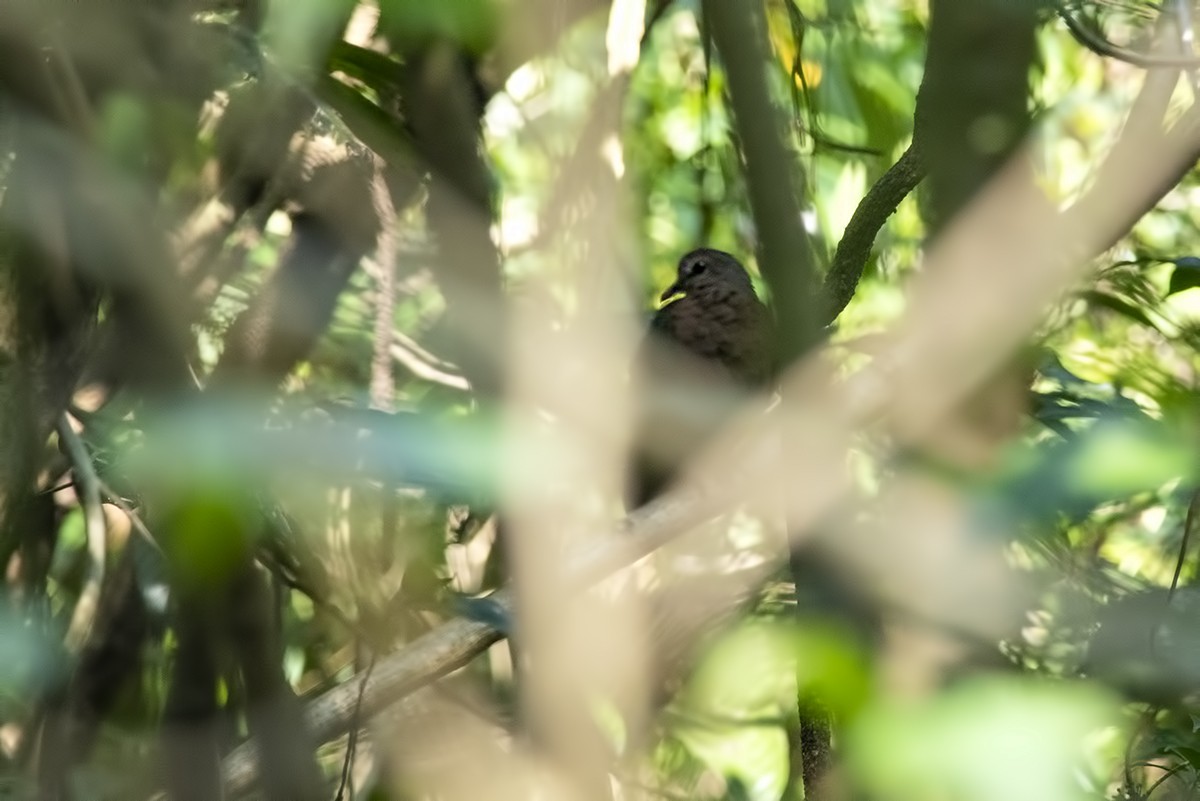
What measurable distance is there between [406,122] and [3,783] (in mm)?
696

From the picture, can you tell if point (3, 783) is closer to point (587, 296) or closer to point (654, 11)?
point (587, 296)

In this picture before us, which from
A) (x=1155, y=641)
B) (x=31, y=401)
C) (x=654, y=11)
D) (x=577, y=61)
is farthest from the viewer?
(x=654, y=11)

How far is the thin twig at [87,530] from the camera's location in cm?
123

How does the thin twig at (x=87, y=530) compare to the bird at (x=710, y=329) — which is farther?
the bird at (x=710, y=329)

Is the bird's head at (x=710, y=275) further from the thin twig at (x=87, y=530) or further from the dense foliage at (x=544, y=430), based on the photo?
the thin twig at (x=87, y=530)

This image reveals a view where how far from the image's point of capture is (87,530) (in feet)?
4.56

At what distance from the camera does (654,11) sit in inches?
77.2

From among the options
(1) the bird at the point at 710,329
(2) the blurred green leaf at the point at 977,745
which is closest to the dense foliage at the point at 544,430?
(2) the blurred green leaf at the point at 977,745

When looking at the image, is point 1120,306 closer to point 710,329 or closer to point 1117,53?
point 1117,53

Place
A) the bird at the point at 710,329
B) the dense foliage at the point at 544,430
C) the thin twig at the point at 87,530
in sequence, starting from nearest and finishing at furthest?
1. the dense foliage at the point at 544,430
2. the thin twig at the point at 87,530
3. the bird at the point at 710,329

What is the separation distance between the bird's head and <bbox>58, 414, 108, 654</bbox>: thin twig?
1.04 metres

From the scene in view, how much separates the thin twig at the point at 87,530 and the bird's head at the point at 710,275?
1.04m

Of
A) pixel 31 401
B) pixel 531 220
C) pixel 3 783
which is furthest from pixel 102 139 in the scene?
pixel 531 220

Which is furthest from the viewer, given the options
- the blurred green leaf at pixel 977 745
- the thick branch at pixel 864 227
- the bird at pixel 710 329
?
the bird at pixel 710 329
